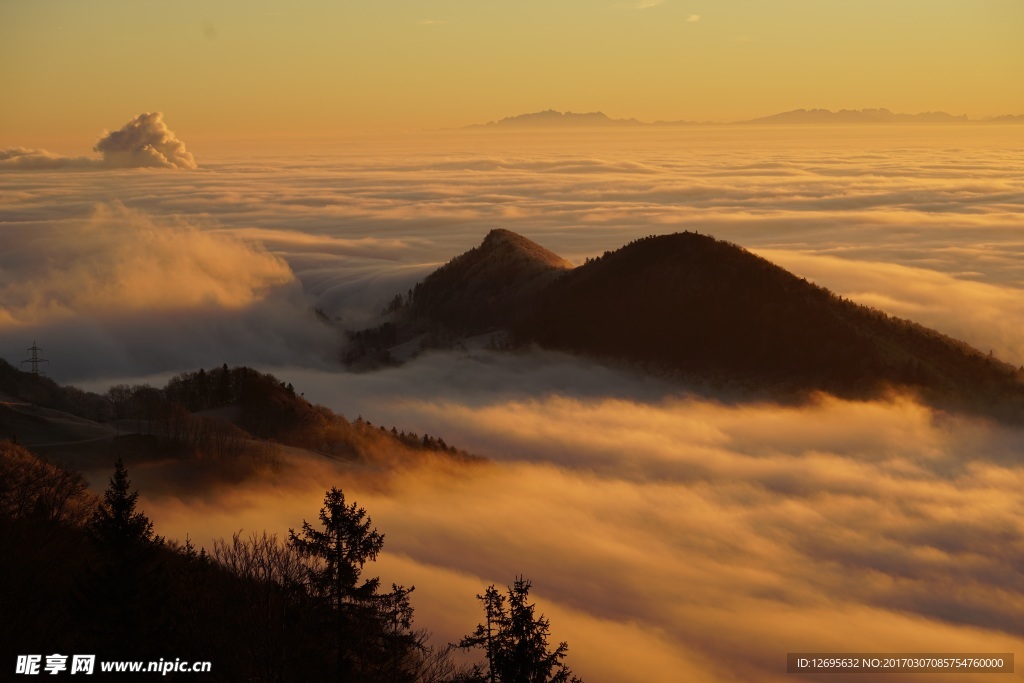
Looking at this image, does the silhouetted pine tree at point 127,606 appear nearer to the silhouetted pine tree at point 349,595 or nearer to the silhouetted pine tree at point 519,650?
the silhouetted pine tree at point 349,595

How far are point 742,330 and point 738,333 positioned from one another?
28.3 inches

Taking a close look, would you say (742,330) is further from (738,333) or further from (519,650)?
(519,650)

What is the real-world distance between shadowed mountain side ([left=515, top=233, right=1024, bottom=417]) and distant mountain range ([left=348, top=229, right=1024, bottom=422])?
0.56 feet

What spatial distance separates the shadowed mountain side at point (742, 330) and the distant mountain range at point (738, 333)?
0.17 m

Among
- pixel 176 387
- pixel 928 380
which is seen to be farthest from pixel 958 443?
pixel 176 387

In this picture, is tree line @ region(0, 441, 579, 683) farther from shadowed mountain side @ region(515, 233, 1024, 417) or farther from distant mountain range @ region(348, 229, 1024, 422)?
shadowed mountain side @ region(515, 233, 1024, 417)

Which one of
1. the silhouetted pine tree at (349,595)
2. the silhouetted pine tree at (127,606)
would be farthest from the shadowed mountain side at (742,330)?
the silhouetted pine tree at (127,606)

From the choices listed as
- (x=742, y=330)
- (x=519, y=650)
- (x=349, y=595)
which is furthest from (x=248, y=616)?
(x=742, y=330)

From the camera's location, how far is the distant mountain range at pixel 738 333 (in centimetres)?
14912

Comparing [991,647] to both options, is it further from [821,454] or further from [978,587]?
[821,454]

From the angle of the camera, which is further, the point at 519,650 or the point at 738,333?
the point at 738,333

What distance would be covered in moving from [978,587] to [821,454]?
39510mm

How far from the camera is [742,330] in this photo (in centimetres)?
16250

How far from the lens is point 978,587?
312 feet
